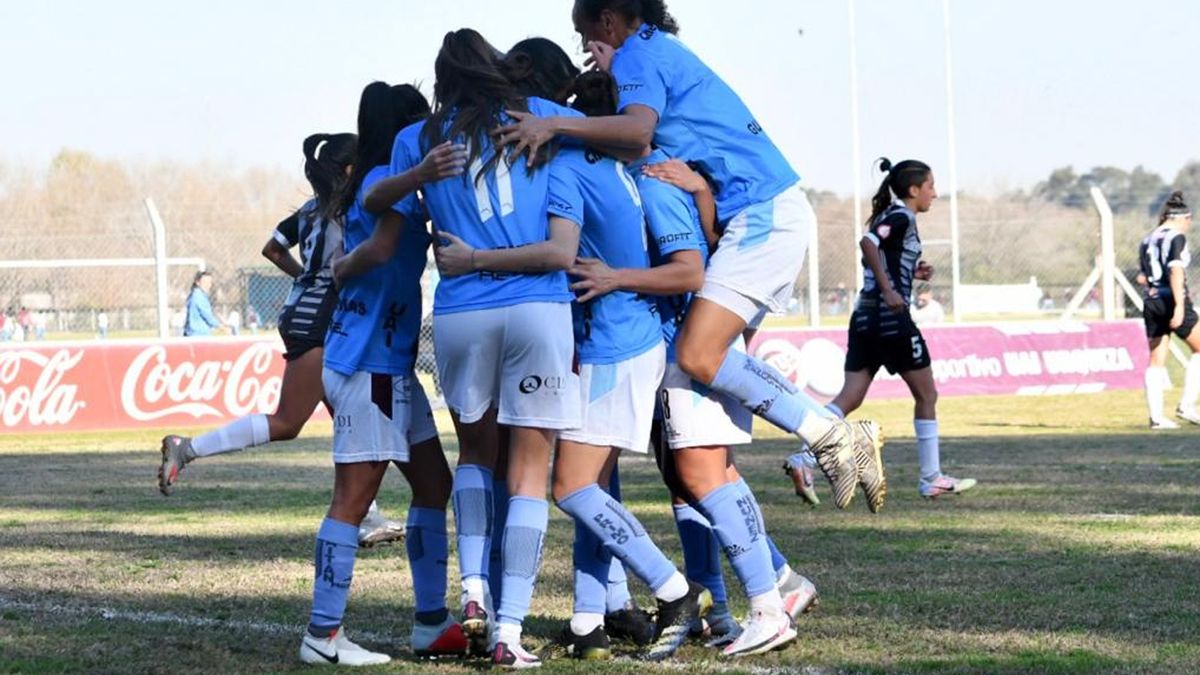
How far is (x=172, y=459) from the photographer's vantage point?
832 cm

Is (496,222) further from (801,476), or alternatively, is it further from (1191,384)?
(1191,384)

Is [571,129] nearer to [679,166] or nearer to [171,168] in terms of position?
[679,166]

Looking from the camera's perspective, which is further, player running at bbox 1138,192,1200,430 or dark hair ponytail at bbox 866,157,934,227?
player running at bbox 1138,192,1200,430

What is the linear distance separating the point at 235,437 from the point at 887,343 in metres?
4.09

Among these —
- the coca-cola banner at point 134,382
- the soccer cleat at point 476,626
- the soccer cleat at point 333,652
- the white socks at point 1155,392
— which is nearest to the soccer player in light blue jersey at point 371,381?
the soccer cleat at point 333,652

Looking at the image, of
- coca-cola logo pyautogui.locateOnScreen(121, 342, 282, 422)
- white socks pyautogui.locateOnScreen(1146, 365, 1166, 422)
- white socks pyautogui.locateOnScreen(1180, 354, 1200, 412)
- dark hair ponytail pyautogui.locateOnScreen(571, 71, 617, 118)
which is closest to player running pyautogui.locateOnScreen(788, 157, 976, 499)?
dark hair ponytail pyautogui.locateOnScreen(571, 71, 617, 118)

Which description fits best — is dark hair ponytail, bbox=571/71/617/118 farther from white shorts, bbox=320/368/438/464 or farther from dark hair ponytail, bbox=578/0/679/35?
white shorts, bbox=320/368/438/464

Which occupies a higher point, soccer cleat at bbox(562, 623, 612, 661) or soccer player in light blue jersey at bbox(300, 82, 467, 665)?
soccer player in light blue jersey at bbox(300, 82, 467, 665)

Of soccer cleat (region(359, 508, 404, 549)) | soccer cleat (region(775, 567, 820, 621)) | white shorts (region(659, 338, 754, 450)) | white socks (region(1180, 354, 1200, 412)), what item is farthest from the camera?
white socks (region(1180, 354, 1200, 412))

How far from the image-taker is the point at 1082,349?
85.9ft

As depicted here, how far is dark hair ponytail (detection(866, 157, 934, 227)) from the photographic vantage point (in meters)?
11.2

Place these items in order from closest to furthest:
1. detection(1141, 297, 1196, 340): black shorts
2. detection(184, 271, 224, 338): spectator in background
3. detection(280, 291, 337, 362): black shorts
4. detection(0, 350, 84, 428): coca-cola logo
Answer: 1. detection(280, 291, 337, 362): black shorts
2. detection(1141, 297, 1196, 340): black shorts
3. detection(0, 350, 84, 428): coca-cola logo
4. detection(184, 271, 224, 338): spectator in background

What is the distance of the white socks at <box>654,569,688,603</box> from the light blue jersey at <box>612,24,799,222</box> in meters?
1.17

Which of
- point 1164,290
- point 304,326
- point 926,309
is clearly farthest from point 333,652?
point 926,309
